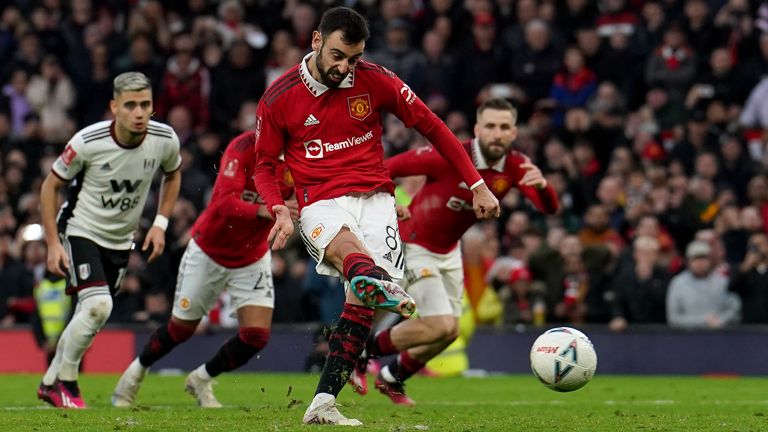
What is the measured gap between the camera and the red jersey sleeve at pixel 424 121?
30.0 ft

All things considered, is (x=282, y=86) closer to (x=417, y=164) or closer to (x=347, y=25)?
(x=347, y=25)

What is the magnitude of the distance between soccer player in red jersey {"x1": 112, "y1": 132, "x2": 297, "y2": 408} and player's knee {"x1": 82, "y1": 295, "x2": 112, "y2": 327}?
0.69 m

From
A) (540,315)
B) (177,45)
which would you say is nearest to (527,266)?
(540,315)

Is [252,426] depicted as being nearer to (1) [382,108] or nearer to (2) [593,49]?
(1) [382,108]

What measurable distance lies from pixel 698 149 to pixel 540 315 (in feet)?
11.1

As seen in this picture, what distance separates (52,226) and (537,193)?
3.87 m

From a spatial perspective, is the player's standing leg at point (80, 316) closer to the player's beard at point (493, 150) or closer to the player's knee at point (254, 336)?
the player's knee at point (254, 336)

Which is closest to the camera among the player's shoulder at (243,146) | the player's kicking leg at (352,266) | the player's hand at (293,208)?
the player's kicking leg at (352,266)

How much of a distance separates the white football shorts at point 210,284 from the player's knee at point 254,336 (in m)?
0.22

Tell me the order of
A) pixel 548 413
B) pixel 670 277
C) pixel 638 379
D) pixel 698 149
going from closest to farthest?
pixel 548 413
pixel 638 379
pixel 670 277
pixel 698 149

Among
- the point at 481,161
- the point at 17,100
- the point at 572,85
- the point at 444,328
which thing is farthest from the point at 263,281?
the point at 17,100

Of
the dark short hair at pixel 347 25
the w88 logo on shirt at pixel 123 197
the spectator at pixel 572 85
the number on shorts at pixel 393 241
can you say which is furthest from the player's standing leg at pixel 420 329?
the spectator at pixel 572 85

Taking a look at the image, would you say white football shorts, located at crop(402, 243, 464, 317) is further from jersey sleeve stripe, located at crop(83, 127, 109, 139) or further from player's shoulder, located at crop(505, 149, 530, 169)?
jersey sleeve stripe, located at crop(83, 127, 109, 139)

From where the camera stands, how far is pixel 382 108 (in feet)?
30.2
